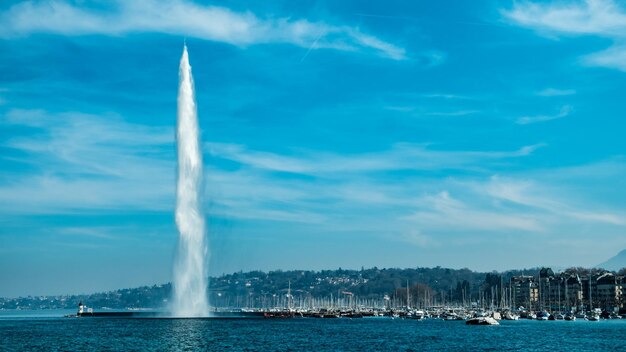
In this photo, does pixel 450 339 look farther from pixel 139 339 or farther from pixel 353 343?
pixel 139 339

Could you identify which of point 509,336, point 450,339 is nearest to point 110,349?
point 450,339

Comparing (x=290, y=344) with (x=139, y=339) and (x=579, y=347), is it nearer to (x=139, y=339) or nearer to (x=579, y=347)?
(x=139, y=339)

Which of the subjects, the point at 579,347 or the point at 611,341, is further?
the point at 611,341

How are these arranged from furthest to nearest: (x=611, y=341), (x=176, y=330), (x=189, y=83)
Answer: (x=189, y=83) → (x=176, y=330) → (x=611, y=341)

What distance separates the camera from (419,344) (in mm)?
100625

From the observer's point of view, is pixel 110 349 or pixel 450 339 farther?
pixel 450 339

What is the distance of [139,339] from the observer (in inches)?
4023

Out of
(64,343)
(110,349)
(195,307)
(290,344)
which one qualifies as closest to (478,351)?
(290,344)

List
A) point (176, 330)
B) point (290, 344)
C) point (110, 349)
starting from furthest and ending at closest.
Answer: point (176, 330) → point (290, 344) → point (110, 349)

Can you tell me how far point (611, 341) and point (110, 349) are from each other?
67230mm

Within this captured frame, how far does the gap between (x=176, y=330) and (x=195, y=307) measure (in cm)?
2276

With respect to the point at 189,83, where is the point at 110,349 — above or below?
below

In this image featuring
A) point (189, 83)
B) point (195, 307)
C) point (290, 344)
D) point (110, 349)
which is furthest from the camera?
point (195, 307)

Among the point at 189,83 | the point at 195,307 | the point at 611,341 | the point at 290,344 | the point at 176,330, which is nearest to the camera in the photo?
the point at 290,344
